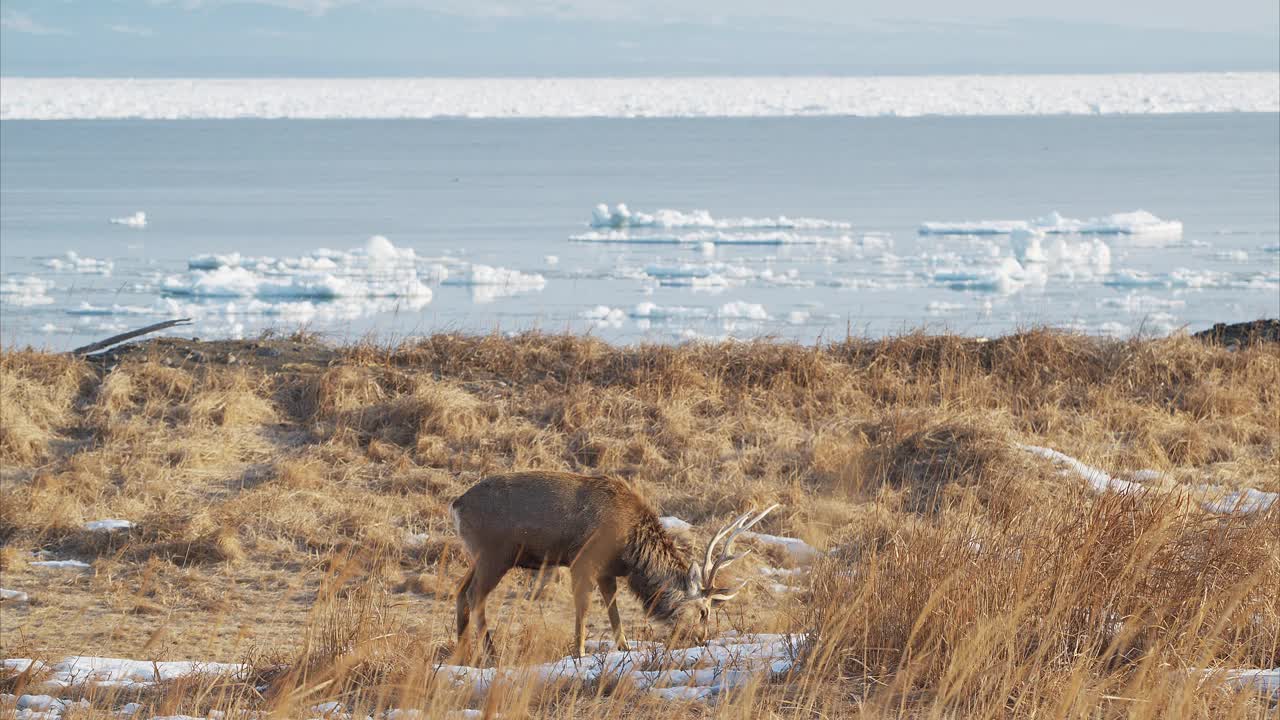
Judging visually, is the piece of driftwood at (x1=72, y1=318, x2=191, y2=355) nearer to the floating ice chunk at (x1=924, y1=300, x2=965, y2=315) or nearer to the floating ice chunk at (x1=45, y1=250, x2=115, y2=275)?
the floating ice chunk at (x1=924, y1=300, x2=965, y2=315)

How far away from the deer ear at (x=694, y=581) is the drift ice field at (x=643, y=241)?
770cm

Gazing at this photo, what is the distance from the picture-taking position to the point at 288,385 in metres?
11.2

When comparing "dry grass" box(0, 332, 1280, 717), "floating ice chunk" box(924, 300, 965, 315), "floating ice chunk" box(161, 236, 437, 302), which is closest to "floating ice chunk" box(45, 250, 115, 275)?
"floating ice chunk" box(161, 236, 437, 302)

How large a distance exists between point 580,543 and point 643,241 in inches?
1443

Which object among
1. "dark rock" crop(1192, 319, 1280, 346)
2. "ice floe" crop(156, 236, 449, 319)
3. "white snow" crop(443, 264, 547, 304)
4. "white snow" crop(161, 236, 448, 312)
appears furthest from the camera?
"white snow" crop(443, 264, 547, 304)

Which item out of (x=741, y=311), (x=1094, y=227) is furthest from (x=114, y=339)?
(x=1094, y=227)

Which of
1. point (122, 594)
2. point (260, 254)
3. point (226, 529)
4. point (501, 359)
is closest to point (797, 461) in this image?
point (501, 359)

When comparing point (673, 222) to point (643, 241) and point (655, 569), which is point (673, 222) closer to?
point (643, 241)

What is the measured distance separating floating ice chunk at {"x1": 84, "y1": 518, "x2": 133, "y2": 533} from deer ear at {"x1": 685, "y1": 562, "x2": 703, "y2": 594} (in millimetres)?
4584

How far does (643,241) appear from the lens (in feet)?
138

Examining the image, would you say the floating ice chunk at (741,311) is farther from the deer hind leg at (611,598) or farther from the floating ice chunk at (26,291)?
the deer hind leg at (611,598)

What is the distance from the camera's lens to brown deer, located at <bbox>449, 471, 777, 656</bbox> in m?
5.51

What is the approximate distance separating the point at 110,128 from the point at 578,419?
173244 mm

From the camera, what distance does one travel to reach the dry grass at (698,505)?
4.65m
